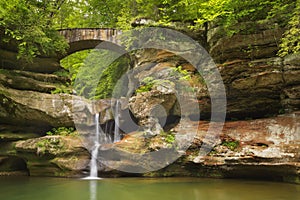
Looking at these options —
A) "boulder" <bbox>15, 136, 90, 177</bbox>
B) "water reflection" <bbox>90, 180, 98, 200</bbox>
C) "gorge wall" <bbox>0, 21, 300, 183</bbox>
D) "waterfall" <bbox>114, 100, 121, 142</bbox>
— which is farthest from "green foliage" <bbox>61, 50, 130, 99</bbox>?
"water reflection" <bbox>90, 180, 98, 200</bbox>

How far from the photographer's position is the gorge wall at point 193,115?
794 centimetres

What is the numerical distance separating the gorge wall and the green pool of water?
737 mm

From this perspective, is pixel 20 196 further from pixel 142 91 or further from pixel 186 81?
pixel 186 81

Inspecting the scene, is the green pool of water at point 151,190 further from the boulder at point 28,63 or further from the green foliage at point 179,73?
the boulder at point 28,63

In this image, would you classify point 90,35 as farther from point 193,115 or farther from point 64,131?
point 193,115

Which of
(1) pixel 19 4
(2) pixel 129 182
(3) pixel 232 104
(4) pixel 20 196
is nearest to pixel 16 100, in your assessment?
(1) pixel 19 4

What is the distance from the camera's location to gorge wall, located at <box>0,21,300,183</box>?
794 centimetres

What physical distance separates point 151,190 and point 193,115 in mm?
4133

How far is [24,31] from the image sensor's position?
10273mm

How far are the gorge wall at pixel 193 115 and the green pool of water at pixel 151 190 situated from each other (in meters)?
0.74

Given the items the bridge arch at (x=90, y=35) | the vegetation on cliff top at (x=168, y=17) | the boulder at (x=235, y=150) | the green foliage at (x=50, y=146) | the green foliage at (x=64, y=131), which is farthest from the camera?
the bridge arch at (x=90, y=35)

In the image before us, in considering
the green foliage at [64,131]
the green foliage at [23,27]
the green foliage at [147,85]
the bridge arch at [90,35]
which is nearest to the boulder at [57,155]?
the green foliage at [64,131]

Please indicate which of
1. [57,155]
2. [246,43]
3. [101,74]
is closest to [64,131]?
[57,155]

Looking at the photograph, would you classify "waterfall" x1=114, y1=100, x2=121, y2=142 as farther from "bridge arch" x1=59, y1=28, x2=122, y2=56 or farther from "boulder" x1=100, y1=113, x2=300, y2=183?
"bridge arch" x1=59, y1=28, x2=122, y2=56
